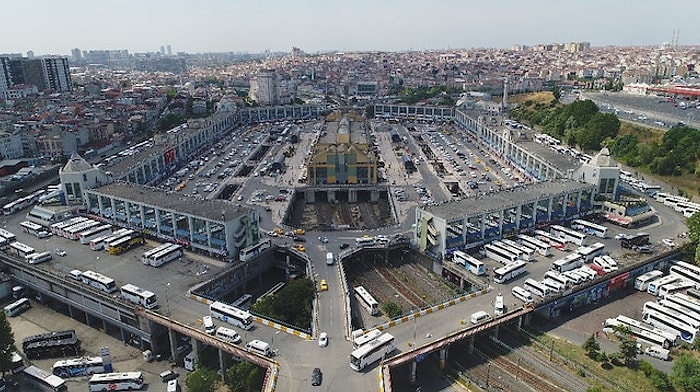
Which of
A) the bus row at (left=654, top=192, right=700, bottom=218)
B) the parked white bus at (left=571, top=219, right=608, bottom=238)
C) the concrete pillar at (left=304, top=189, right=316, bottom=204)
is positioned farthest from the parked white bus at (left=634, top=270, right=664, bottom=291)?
the concrete pillar at (left=304, top=189, right=316, bottom=204)

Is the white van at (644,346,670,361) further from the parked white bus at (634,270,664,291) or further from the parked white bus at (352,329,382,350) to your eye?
the parked white bus at (352,329,382,350)

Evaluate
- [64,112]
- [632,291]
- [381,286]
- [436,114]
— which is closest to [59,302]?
[381,286]

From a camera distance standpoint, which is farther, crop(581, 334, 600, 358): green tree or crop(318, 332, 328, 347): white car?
crop(581, 334, 600, 358): green tree

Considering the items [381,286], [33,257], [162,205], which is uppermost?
[162,205]


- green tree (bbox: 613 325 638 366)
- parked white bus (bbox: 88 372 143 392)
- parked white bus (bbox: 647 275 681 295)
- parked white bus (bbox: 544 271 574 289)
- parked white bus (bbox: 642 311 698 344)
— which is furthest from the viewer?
parked white bus (bbox: 647 275 681 295)

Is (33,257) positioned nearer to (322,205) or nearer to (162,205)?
(162,205)

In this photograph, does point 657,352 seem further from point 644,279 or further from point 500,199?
point 500,199

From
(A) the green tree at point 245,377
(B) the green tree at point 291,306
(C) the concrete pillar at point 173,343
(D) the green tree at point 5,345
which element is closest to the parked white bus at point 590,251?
(B) the green tree at point 291,306
